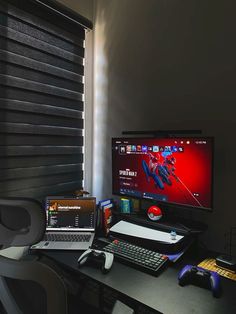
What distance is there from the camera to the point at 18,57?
1.66 metres

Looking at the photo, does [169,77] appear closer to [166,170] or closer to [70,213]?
[166,170]

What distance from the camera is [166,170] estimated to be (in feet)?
4.87

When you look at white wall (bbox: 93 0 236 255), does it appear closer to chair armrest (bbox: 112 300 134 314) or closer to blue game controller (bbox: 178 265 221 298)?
blue game controller (bbox: 178 265 221 298)

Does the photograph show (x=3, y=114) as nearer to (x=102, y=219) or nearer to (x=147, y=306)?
(x=102, y=219)

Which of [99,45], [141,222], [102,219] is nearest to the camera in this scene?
[141,222]

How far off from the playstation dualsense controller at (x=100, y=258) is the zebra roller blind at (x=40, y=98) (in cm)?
73

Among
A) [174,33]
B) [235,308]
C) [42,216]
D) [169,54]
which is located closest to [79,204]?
[42,216]

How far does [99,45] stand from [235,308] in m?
1.97

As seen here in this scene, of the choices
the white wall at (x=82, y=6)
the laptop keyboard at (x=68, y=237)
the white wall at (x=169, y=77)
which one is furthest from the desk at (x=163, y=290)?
the white wall at (x=82, y=6)

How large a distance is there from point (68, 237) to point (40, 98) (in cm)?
96

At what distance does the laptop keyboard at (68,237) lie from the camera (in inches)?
59.3

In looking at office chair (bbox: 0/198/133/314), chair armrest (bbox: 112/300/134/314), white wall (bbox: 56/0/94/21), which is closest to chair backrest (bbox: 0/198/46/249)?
office chair (bbox: 0/198/133/314)

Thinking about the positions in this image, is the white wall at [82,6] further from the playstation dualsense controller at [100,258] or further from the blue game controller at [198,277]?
the blue game controller at [198,277]

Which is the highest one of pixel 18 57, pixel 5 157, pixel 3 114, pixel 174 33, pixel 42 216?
pixel 174 33
